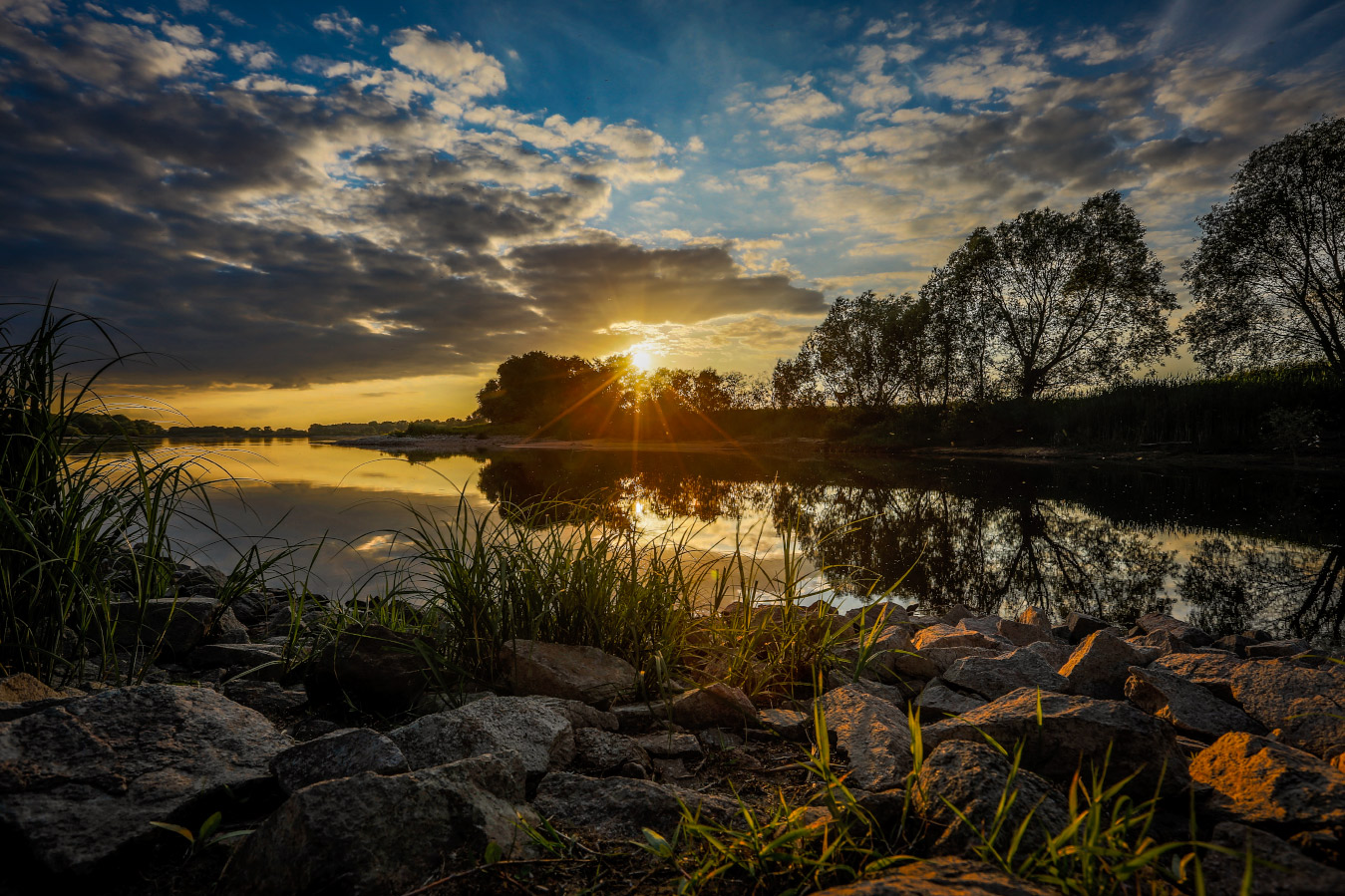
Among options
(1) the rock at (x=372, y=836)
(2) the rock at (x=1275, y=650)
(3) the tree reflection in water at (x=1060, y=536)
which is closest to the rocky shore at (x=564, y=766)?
(1) the rock at (x=372, y=836)

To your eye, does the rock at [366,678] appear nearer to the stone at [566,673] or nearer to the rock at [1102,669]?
the stone at [566,673]

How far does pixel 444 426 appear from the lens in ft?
162

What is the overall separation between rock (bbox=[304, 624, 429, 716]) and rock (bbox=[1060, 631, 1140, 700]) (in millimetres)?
2425

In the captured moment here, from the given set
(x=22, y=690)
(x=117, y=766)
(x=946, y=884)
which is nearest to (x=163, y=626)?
(x=22, y=690)

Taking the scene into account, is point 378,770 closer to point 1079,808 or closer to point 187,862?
point 187,862

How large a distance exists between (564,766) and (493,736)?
242 millimetres

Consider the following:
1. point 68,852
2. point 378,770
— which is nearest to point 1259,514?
point 378,770

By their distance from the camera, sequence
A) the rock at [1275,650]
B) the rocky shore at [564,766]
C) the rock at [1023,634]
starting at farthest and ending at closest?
the rock at [1023,634] → the rock at [1275,650] → the rocky shore at [564,766]

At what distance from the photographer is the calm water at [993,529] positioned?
4285mm

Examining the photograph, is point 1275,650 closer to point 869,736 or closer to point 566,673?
point 869,736

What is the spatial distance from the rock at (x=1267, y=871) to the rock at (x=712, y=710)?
4.03 ft

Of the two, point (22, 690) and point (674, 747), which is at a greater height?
point (22, 690)

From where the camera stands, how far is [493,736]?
1.60 m

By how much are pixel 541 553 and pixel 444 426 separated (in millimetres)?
49916
